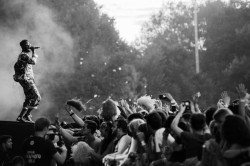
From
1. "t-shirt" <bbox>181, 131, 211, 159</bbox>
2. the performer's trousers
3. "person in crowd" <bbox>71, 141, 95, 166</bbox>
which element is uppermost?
the performer's trousers

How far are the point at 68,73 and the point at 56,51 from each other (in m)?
1.88

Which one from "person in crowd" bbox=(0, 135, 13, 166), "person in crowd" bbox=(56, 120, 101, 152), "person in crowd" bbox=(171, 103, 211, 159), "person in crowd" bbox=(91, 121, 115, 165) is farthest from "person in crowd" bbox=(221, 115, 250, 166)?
"person in crowd" bbox=(0, 135, 13, 166)

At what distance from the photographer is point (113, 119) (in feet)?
34.8

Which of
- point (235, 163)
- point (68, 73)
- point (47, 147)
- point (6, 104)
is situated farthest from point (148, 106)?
point (68, 73)

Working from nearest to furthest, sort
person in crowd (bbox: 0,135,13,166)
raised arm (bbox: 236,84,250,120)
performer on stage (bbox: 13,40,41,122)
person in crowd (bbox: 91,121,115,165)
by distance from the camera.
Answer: raised arm (bbox: 236,84,250,120)
person in crowd (bbox: 91,121,115,165)
person in crowd (bbox: 0,135,13,166)
performer on stage (bbox: 13,40,41,122)

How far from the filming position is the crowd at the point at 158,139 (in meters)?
6.76

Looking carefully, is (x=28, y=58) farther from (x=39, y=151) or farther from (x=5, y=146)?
(x=39, y=151)

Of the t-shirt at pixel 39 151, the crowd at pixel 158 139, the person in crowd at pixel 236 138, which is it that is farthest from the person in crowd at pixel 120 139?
the person in crowd at pixel 236 138

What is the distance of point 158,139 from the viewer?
890 centimetres

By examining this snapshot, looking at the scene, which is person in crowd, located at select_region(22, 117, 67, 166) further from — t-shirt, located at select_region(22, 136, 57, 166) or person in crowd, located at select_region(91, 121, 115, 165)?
person in crowd, located at select_region(91, 121, 115, 165)

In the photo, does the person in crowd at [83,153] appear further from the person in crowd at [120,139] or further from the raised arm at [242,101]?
the raised arm at [242,101]

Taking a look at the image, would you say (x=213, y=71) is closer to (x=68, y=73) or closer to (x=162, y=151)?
(x=68, y=73)

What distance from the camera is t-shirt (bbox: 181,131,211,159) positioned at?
7.91m

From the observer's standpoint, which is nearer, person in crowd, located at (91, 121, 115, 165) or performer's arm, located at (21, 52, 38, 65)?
person in crowd, located at (91, 121, 115, 165)
